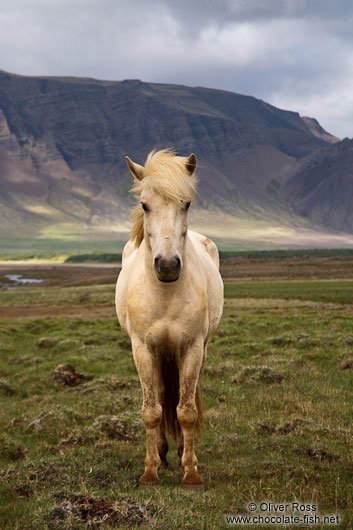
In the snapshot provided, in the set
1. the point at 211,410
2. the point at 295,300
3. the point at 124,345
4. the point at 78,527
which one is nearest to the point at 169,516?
the point at 78,527

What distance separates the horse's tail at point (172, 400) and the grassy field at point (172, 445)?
1.76ft

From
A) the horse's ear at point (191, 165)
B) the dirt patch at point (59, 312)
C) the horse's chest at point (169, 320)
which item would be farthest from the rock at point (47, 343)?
the horse's ear at point (191, 165)

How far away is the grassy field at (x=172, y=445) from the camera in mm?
5387

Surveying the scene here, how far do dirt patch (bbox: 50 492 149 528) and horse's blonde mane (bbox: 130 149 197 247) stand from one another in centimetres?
356

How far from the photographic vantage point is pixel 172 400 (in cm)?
747

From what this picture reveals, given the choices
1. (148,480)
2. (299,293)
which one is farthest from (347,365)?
(299,293)

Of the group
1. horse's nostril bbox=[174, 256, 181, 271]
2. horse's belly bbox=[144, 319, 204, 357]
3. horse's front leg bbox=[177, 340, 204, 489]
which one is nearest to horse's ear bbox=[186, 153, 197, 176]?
horse's nostril bbox=[174, 256, 181, 271]

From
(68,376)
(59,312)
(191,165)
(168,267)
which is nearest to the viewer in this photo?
(168,267)

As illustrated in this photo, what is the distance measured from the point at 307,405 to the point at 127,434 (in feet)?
12.4

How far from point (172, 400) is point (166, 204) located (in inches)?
123

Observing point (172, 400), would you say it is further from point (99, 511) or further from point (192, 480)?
point (99, 511)

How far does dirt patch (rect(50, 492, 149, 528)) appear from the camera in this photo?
4.93m

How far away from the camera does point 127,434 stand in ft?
29.8

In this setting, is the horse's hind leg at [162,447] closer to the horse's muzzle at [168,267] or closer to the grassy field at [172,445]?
the grassy field at [172,445]
